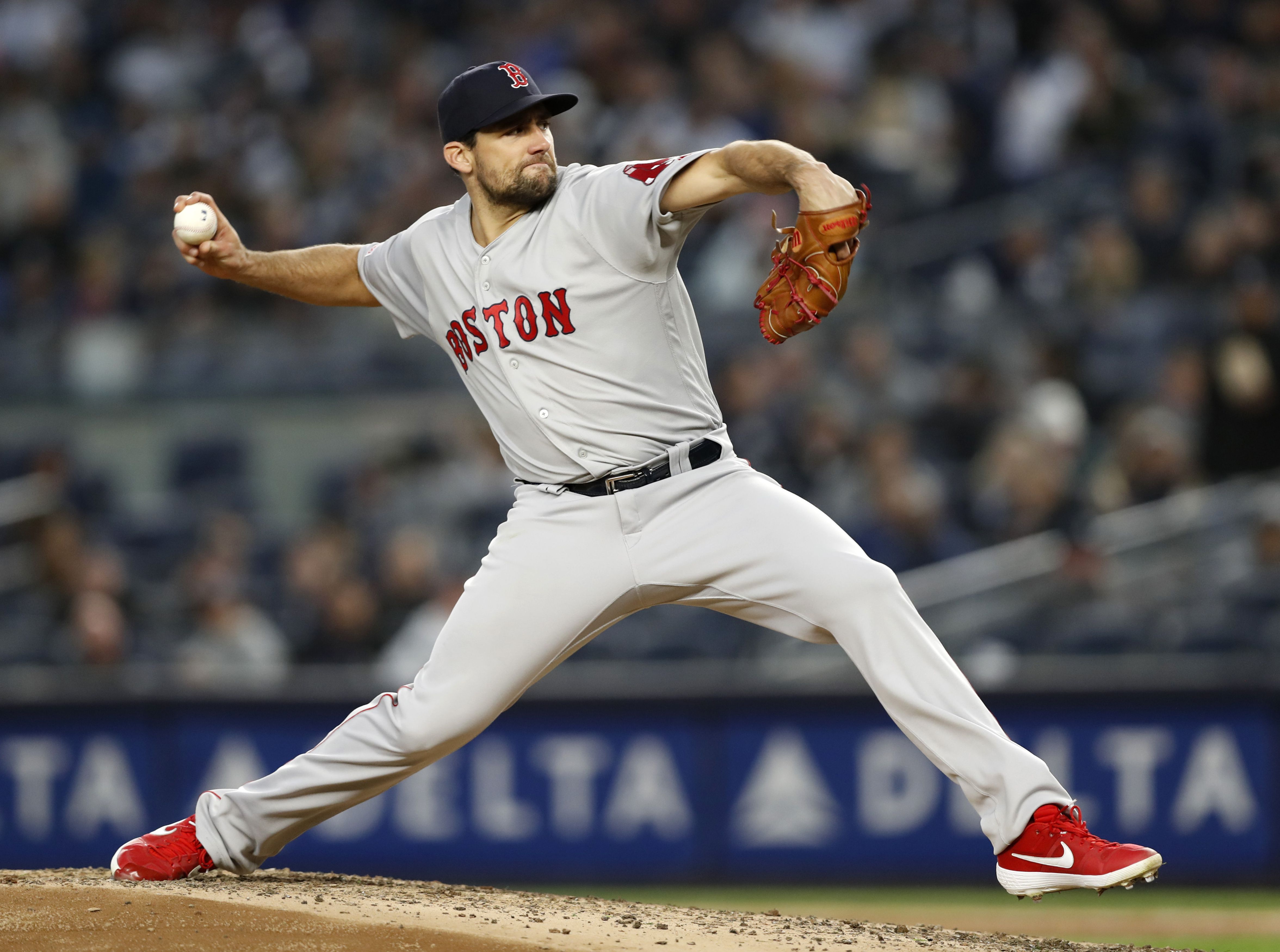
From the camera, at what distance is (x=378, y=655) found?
7840 mm

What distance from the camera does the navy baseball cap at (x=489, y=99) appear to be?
3.70 m

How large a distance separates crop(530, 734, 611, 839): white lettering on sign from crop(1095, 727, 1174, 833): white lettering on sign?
2.32m

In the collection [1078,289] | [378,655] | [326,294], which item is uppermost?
[1078,289]

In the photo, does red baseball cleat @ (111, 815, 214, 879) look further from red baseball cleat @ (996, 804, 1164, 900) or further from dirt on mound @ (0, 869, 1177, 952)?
red baseball cleat @ (996, 804, 1164, 900)

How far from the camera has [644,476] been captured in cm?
374

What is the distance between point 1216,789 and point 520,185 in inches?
201

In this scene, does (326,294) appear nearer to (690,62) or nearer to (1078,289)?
(1078,289)

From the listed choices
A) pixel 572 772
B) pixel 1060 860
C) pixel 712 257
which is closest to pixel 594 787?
pixel 572 772

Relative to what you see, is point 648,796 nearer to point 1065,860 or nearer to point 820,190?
point 1065,860

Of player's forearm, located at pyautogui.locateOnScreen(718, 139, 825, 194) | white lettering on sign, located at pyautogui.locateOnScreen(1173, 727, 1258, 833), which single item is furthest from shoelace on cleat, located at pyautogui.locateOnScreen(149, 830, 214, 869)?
white lettering on sign, located at pyautogui.locateOnScreen(1173, 727, 1258, 833)

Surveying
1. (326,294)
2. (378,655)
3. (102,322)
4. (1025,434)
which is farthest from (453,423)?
(326,294)

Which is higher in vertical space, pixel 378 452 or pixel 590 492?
pixel 378 452

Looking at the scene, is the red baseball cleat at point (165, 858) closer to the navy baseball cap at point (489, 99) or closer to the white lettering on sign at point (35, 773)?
the navy baseball cap at point (489, 99)

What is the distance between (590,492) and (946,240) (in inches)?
248
